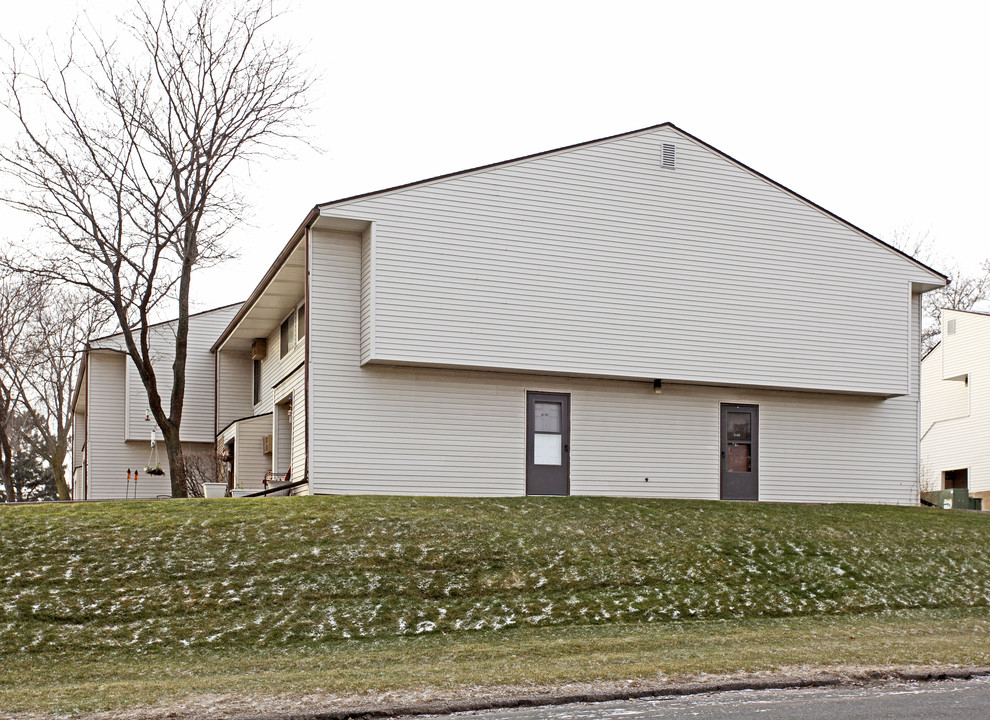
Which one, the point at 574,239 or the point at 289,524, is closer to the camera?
the point at 289,524

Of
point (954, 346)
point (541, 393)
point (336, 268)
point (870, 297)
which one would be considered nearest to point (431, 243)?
point (336, 268)

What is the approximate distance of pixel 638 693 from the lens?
9062mm

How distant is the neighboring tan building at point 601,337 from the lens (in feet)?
62.3

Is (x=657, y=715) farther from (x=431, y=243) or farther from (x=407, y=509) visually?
(x=431, y=243)

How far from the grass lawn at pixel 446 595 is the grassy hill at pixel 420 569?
0.04 m

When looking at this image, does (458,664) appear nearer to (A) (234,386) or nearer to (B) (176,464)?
(B) (176,464)

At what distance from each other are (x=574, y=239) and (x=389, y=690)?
12.6m

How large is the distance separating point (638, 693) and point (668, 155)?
563 inches

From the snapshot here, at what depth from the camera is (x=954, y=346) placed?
38.1m

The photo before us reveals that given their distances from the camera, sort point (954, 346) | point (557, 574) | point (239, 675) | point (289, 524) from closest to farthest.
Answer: point (239, 675) < point (557, 574) < point (289, 524) < point (954, 346)

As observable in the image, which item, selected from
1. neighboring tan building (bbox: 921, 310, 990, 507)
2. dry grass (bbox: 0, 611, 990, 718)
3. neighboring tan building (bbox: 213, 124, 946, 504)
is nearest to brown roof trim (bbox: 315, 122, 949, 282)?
neighboring tan building (bbox: 213, 124, 946, 504)

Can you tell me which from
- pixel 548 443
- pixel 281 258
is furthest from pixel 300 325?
pixel 548 443

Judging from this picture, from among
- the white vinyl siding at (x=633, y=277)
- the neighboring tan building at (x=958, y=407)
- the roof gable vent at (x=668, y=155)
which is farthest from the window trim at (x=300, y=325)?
the neighboring tan building at (x=958, y=407)

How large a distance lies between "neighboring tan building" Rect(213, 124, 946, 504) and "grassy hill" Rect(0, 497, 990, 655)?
1923 millimetres
